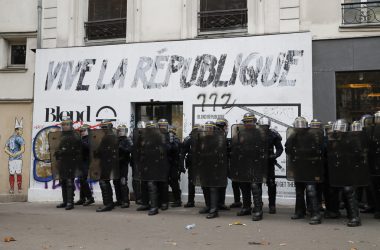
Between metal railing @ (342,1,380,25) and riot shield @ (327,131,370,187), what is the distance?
414cm

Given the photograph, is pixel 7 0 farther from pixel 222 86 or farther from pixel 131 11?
pixel 222 86

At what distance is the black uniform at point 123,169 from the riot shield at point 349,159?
421cm

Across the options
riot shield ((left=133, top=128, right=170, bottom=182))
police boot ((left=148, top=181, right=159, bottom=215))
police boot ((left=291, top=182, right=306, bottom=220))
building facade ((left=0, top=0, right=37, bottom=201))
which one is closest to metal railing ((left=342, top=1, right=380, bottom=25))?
police boot ((left=291, top=182, right=306, bottom=220))

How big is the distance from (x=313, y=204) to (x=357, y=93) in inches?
154

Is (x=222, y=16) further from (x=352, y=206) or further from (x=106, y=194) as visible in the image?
(x=352, y=206)

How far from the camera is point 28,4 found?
13.2 metres

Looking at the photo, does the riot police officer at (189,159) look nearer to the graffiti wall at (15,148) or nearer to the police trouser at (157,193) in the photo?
the police trouser at (157,193)

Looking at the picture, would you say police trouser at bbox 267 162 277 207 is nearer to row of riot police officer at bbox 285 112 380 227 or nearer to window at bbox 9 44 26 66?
row of riot police officer at bbox 285 112 380 227

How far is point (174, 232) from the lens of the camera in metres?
7.10

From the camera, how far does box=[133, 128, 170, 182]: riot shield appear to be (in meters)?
8.98

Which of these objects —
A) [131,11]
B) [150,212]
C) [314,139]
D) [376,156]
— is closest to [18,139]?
[131,11]

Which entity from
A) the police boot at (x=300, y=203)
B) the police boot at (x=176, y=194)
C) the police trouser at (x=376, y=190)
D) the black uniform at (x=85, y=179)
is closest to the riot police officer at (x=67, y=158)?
the black uniform at (x=85, y=179)

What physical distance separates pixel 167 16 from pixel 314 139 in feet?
19.3

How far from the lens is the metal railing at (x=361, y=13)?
1052 cm
